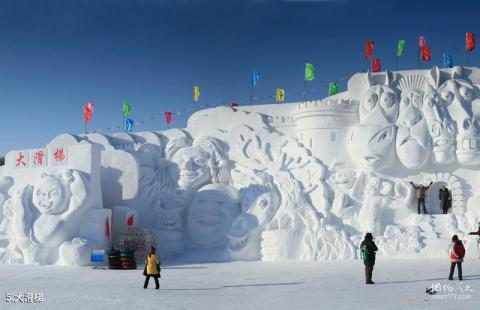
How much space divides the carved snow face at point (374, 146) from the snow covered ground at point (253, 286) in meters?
3.52

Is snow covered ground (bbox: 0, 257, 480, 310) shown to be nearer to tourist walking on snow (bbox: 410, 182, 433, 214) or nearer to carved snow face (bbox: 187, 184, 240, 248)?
tourist walking on snow (bbox: 410, 182, 433, 214)

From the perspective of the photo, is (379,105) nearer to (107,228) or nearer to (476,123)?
(476,123)

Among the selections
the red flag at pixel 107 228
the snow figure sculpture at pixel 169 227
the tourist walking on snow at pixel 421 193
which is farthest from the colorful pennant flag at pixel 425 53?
the red flag at pixel 107 228

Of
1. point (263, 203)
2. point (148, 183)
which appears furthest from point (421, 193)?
point (148, 183)

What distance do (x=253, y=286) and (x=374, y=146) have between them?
29.0ft

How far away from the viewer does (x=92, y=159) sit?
19422mm

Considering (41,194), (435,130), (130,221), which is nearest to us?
(41,194)

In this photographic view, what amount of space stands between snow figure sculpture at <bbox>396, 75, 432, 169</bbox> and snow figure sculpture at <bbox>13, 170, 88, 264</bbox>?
34.2ft

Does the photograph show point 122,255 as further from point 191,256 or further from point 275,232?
point 275,232

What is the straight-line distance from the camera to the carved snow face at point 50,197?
18.5 metres

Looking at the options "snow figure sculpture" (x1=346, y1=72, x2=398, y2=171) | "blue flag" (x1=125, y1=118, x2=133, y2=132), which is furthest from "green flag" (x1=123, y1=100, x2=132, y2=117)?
"snow figure sculpture" (x1=346, y1=72, x2=398, y2=171)

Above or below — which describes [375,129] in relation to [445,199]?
above

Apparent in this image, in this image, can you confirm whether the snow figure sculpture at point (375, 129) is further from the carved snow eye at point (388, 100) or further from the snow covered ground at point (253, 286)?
the snow covered ground at point (253, 286)

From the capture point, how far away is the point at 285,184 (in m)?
20.5
